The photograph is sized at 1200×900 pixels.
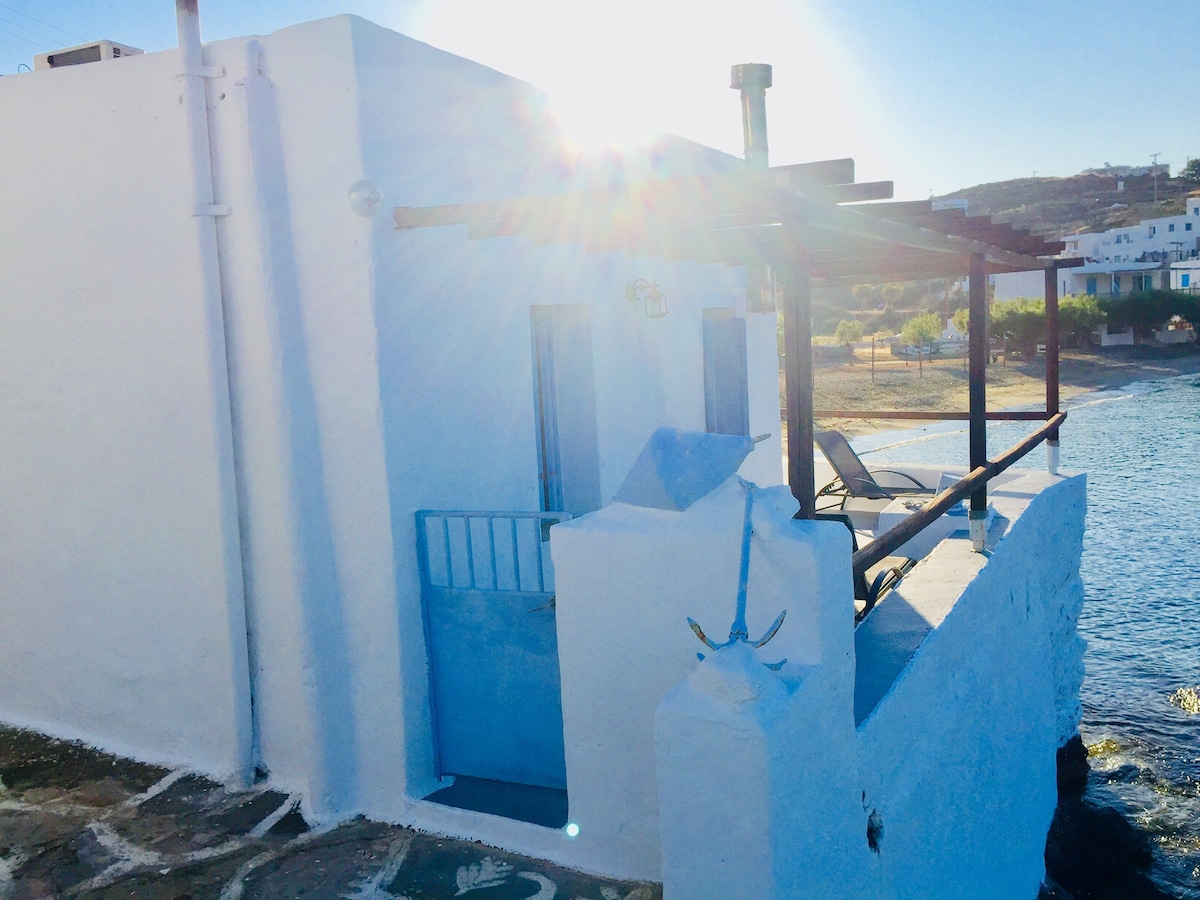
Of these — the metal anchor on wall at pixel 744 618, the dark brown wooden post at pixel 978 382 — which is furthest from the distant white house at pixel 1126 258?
the metal anchor on wall at pixel 744 618

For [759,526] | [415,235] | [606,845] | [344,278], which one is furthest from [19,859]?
[759,526]

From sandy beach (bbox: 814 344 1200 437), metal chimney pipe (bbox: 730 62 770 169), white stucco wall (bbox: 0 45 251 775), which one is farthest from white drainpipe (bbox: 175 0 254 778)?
sandy beach (bbox: 814 344 1200 437)

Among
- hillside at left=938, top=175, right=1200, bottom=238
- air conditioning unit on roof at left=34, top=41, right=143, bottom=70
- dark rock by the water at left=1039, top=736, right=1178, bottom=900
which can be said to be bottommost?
dark rock by the water at left=1039, top=736, right=1178, bottom=900

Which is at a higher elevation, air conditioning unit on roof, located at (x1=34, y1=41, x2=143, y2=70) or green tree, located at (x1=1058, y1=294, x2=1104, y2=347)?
air conditioning unit on roof, located at (x1=34, y1=41, x2=143, y2=70)

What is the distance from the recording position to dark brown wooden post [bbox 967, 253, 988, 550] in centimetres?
666

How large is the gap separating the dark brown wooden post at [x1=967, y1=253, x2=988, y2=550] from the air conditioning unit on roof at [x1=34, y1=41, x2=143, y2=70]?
227 inches

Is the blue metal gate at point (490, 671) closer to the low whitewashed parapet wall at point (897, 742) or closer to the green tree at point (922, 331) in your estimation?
the low whitewashed parapet wall at point (897, 742)

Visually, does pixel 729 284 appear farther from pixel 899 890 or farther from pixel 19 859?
pixel 19 859

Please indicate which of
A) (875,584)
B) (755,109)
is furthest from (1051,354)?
(755,109)

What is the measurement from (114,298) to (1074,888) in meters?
8.23

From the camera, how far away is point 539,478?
6.54 meters

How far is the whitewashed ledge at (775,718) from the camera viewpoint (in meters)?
3.04

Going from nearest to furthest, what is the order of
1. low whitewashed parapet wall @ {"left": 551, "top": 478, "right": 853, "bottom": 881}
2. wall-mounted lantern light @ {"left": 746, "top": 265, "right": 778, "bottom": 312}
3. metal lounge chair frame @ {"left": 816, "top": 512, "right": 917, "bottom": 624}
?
low whitewashed parapet wall @ {"left": 551, "top": 478, "right": 853, "bottom": 881} → metal lounge chair frame @ {"left": 816, "top": 512, "right": 917, "bottom": 624} → wall-mounted lantern light @ {"left": 746, "top": 265, "right": 778, "bottom": 312}

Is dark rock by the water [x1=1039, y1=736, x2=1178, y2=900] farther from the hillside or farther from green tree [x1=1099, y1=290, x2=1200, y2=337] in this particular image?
the hillside
